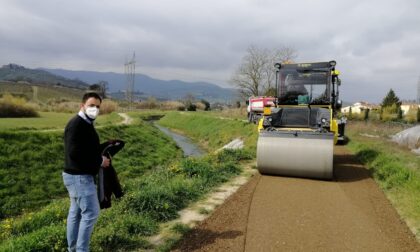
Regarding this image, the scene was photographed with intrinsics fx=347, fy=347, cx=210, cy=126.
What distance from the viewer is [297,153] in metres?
9.41

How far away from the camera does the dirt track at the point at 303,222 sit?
18.1ft

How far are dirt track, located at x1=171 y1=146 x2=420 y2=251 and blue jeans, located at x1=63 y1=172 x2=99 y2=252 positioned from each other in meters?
1.52

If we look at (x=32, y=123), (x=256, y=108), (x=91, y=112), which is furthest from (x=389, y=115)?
(x=91, y=112)

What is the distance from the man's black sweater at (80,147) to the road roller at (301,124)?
623cm

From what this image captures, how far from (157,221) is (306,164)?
15.3ft

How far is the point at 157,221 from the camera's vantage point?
6.51m

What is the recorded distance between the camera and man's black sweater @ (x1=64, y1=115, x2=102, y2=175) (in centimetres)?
427

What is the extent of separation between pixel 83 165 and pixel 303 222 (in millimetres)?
4140

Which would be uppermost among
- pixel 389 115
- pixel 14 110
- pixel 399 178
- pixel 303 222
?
pixel 389 115

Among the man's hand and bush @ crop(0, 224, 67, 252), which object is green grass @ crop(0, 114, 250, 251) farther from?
the man's hand

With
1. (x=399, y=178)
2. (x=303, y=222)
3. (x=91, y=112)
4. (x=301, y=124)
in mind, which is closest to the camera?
(x=91, y=112)

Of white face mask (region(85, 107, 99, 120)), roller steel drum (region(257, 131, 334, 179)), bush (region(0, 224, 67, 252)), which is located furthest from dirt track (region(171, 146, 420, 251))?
white face mask (region(85, 107, 99, 120))

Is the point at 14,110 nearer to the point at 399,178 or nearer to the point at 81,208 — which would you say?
the point at 81,208

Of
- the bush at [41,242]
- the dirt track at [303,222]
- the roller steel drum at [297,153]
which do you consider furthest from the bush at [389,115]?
the bush at [41,242]
